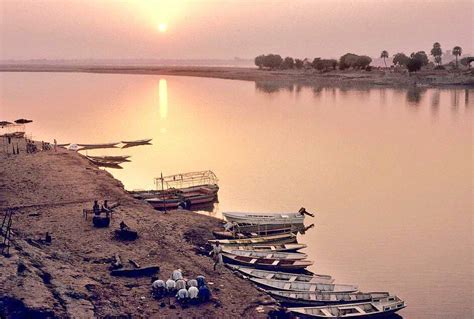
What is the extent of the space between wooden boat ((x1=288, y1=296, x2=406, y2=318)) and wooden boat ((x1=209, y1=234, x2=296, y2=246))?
7.75 metres

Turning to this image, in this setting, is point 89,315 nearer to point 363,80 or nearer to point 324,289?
point 324,289

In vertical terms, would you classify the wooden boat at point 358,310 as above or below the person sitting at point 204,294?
below

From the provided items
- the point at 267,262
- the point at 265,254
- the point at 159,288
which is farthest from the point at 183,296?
the point at 265,254

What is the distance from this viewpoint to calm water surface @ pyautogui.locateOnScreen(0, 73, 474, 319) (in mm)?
30609

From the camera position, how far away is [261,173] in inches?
1998

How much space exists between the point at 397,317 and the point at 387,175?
27.1m

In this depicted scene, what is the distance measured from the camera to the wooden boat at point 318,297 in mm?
23969

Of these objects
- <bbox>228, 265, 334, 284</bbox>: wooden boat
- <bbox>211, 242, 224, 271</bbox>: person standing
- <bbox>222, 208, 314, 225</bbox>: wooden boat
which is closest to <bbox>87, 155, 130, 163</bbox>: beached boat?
<bbox>222, 208, 314, 225</bbox>: wooden boat

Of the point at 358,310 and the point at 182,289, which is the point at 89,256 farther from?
the point at 358,310

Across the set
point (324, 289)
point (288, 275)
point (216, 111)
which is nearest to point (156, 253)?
point (288, 275)

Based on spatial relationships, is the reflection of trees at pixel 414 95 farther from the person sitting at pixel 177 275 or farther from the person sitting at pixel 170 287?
the person sitting at pixel 170 287

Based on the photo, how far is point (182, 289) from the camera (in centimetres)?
2255

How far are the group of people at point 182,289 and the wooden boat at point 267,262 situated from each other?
438 cm

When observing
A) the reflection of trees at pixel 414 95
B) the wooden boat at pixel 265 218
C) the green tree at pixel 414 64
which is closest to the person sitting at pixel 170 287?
the wooden boat at pixel 265 218
